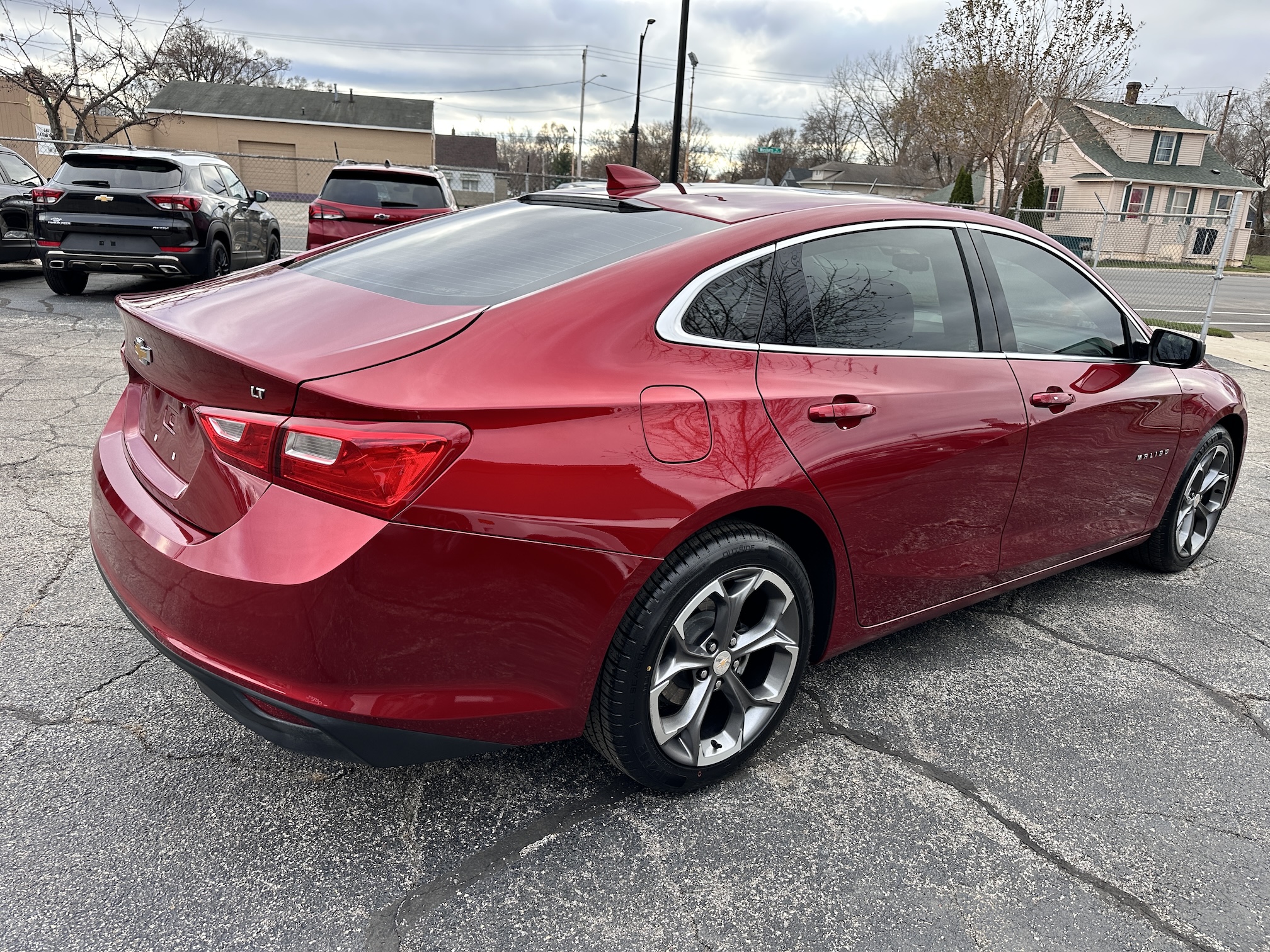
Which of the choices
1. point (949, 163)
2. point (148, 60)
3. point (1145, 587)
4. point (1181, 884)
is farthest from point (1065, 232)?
point (1181, 884)

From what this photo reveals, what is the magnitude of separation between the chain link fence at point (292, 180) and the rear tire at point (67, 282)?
7034 mm

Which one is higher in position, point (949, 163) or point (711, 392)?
point (949, 163)

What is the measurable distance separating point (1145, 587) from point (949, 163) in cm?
4870

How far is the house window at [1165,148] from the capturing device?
4469 cm

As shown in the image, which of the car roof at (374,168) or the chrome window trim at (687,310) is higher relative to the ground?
the car roof at (374,168)

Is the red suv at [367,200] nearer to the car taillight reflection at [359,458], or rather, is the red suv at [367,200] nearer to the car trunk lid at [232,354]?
the car trunk lid at [232,354]

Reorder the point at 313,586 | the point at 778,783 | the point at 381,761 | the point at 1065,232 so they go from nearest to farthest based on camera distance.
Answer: the point at 313,586 < the point at 381,761 < the point at 778,783 < the point at 1065,232

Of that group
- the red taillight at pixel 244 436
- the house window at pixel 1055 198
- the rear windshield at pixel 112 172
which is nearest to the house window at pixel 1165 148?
the house window at pixel 1055 198

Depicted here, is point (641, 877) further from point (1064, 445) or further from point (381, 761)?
point (1064, 445)

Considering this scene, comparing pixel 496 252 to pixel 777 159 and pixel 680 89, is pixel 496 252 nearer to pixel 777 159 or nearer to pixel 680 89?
pixel 680 89

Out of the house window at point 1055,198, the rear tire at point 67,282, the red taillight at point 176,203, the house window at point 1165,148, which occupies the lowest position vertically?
the rear tire at point 67,282

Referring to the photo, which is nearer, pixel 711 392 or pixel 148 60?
pixel 711 392

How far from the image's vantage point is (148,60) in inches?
853

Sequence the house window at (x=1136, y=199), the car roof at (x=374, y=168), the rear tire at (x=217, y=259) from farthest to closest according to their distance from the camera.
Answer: the house window at (x=1136, y=199), the car roof at (x=374, y=168), the rear tire at (x=217, y=259)
